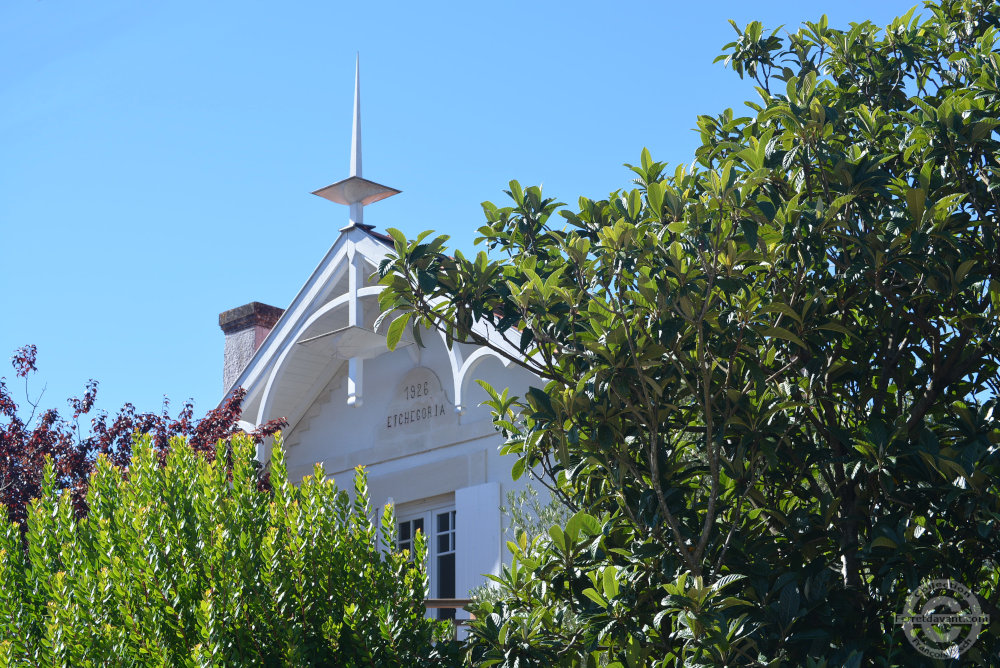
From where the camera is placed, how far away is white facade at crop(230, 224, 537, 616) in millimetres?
11188

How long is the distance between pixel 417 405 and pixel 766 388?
824 centimetres

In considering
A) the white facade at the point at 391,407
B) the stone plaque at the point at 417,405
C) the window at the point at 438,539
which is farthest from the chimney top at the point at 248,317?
the window at the point at 438,539

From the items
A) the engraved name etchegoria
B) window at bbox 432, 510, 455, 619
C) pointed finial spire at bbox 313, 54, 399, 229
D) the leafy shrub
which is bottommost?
the leafy shrub

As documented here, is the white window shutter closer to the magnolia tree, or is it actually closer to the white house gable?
the white house gable

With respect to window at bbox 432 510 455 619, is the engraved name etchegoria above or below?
above

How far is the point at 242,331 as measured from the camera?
15680 millimetres

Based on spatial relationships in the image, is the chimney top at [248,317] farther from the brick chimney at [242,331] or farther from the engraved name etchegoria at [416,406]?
the engraved name etchegoria at [416,406]

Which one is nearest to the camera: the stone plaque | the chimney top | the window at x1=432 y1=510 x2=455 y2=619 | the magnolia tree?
the magnolia tree

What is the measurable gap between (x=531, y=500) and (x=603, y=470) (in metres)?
5.22

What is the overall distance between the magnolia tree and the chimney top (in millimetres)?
10762

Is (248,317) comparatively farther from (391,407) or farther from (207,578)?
(207,578)

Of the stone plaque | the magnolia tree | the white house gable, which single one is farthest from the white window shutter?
the magnolia tree

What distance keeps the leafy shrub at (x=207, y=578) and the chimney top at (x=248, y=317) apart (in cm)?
1002

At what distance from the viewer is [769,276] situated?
4535 mm
